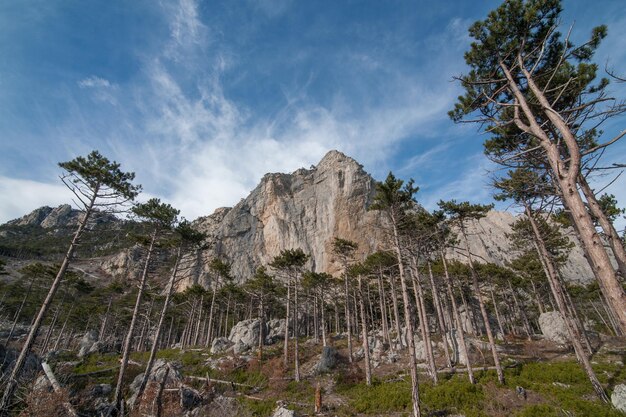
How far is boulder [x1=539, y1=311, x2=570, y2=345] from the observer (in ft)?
90.2

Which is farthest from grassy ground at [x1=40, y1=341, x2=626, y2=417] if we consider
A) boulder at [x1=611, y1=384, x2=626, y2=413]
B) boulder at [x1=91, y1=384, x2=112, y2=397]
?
boulder at [x1=91, y1=384, x2=112, y2=397]

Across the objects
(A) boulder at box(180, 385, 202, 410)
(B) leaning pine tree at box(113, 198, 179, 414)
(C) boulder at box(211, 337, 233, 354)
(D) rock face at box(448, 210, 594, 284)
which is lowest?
(A) boulder at box(180, 385, 202, 410)

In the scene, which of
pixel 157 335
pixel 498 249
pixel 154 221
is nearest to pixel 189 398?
pixel 157 335

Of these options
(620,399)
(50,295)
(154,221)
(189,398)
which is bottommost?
(189,398)

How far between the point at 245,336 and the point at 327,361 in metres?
14.1

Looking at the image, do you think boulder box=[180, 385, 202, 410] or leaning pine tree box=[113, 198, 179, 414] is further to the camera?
leaning pine tree box=[113, 198, 179, 414]

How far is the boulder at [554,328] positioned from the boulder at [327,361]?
2284 centimetres

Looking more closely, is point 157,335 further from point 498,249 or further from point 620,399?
point 498,249

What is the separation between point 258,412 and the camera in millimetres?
14273

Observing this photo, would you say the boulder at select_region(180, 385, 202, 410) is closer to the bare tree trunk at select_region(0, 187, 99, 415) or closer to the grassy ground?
the grassy ground

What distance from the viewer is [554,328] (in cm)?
2877

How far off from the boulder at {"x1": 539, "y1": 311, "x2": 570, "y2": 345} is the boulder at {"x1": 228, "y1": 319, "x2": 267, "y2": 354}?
31.4 meters

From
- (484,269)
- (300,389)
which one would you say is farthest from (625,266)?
(484,269)

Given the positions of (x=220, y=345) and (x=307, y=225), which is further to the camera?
(x=307, y=225)
